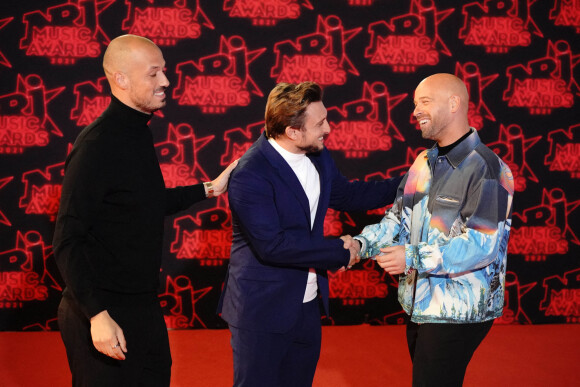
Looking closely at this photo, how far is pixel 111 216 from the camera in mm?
1831

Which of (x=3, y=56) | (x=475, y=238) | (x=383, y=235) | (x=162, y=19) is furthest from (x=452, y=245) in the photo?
(x=3, y=56)

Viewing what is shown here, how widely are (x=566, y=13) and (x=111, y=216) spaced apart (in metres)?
3.92

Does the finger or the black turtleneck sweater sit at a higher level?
the black turtleneck sweater

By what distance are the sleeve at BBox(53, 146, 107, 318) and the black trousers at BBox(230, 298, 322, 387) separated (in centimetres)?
62

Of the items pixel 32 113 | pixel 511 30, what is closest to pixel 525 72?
pixel 511 30

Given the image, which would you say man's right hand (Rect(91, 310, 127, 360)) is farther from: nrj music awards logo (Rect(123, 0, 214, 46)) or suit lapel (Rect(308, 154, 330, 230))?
nrj music awards logo (Rect(123, 0, 214, 46))

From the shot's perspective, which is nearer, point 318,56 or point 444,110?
point 444,110

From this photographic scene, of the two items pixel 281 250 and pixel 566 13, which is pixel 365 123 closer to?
pixel 566 13

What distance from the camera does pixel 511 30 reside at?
4199mm

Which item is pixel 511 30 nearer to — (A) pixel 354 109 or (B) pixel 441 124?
(A) pixel 354 109

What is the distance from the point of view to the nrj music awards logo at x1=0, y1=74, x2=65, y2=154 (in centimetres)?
393

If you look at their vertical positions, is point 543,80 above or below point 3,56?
below

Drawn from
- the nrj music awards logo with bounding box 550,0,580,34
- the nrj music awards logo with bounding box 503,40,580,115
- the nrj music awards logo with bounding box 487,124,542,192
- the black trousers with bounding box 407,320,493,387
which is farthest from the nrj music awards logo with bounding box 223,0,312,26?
the black trousers with bounding box 407,320,493,387

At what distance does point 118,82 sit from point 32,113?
239cm
